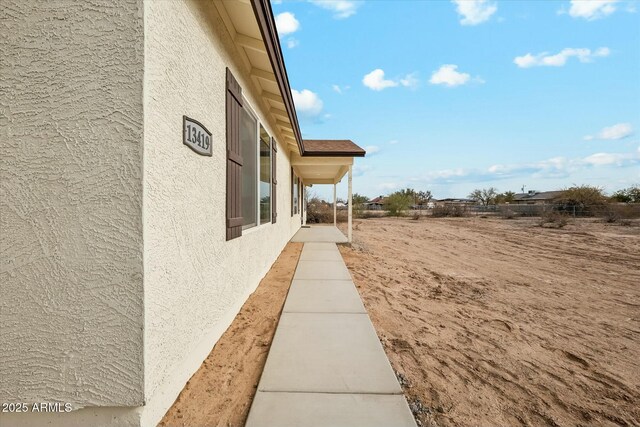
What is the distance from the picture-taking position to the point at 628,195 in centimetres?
3256

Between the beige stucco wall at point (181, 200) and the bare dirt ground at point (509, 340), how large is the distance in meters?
1.74

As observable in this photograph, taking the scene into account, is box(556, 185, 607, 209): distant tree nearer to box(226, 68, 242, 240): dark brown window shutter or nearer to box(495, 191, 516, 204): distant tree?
box(495, 191, 516, 204): distant tree

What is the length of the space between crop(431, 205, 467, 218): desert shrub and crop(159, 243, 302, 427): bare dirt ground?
3362 centimetres

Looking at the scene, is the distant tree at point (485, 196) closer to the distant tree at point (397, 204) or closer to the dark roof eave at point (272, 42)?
the distant tree at point (397, 204)

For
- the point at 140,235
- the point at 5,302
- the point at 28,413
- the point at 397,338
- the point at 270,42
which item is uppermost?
the point at 270,42

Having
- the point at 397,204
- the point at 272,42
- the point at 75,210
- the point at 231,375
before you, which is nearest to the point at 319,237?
the point at 272,42

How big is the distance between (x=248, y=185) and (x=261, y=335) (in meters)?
2.25

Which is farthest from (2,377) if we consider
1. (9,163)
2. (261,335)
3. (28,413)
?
(261,335)

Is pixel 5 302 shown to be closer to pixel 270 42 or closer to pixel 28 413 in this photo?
pixel 28 413

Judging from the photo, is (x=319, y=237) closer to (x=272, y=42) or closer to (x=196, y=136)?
(x=272, y=42)

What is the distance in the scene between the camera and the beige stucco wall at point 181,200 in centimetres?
171

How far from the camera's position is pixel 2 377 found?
159 centimetres

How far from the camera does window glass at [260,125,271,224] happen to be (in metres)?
5.22

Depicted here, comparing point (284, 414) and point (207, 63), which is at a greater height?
point (207, 63)
